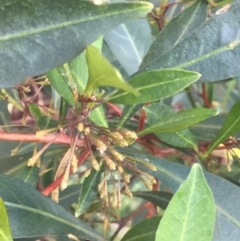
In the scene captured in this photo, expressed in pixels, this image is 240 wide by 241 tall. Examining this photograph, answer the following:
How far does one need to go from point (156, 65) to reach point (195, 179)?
16 cm

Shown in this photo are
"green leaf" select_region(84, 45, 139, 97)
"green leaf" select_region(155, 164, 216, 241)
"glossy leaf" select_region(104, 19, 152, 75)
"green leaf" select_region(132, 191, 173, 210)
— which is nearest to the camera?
"green leaf" select_region(84, 45, 139, 97)

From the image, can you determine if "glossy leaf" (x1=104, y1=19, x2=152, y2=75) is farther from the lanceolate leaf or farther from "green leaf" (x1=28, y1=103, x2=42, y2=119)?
the lanceolate leaf

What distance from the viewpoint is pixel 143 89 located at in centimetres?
48

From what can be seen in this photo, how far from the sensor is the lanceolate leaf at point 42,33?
0.40 m

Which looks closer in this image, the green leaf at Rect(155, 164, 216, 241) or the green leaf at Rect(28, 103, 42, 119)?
the green leaf at Rect(155, 164, 216, 241)

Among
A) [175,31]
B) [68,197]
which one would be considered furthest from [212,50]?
[68,197]

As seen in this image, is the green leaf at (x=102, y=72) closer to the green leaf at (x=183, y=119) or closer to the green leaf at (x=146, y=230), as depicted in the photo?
the green leaf at (x=183, y=119)

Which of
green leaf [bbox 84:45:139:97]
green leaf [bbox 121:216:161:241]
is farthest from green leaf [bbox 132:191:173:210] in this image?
green leaf [bbox 84:45:139:97]

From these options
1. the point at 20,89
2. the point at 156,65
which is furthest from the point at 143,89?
the point at 20,89

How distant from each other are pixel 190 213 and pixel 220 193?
16 cm

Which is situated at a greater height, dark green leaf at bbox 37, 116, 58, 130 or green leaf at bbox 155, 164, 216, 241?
dark green leaf at bbox 37, 116, 58, 130

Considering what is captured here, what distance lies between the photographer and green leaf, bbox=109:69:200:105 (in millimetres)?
447

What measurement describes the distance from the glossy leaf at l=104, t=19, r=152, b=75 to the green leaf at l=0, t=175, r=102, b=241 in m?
0.35

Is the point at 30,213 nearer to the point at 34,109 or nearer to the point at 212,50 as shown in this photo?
the point at 34,109
